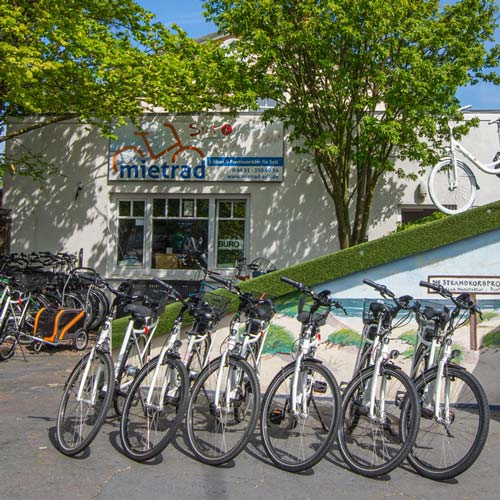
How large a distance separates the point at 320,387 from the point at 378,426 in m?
0.51

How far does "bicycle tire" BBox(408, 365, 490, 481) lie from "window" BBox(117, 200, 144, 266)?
33.4 ft

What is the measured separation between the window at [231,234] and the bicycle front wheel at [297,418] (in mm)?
9054

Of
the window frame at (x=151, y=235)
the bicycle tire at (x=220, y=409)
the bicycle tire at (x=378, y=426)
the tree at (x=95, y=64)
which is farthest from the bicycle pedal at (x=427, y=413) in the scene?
the window frame at (x=151, y=235)

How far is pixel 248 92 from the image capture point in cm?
1132

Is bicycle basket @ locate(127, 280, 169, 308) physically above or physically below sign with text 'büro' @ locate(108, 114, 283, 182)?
below

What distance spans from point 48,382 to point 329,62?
22.1 ft

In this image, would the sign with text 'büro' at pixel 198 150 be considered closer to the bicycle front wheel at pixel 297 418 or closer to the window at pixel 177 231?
the window at pixel 177 231

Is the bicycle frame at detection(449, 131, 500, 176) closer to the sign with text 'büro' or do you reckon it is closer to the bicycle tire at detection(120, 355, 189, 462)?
the bicycle tire at detection(120, 355, 189, 462)

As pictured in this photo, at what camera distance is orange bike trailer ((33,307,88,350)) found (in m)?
9.65

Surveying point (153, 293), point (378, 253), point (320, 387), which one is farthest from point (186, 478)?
point (378, 253)

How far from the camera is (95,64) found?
11.0m

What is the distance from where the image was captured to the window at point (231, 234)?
547 inches

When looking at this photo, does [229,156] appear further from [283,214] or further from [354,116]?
[354,116]

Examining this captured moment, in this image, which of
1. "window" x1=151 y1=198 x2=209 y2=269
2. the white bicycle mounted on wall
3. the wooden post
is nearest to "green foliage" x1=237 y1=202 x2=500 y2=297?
the wooden post
